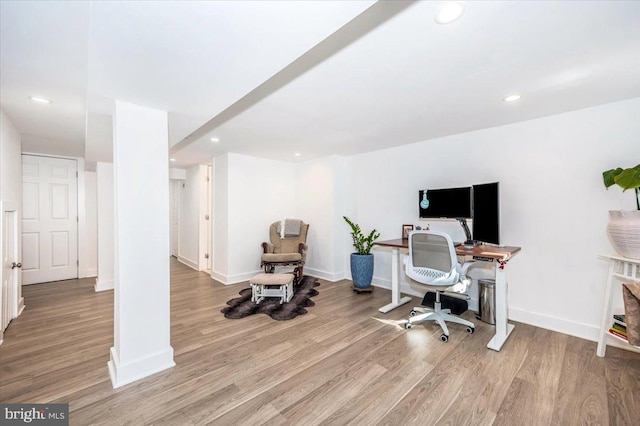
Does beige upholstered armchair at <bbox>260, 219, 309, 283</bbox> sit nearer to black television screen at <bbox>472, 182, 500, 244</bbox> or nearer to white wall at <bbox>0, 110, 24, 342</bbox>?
black television screen at <bbox>472, 182, 500, 244</bbox>

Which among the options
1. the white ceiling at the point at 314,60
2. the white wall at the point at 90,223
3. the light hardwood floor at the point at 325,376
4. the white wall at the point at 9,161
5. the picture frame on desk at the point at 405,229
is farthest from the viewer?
the white wall at the point at 90,223

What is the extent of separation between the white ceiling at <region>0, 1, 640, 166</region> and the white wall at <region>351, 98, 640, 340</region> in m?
0.25

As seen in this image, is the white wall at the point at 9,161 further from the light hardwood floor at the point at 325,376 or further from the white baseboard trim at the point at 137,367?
the white baseboard trim at the point at 137,367

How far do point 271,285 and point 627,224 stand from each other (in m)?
3.56

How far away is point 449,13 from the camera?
50.2 inches

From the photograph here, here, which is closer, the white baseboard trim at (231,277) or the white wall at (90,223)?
the white baseboard trim at (231,277)

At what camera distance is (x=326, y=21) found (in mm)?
1108

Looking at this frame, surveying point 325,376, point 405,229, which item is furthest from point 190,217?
point 325,376

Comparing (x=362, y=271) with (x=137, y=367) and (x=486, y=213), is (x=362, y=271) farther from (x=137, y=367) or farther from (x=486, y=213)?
(x=137, y=367)

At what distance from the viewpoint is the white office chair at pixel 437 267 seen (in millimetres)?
2482

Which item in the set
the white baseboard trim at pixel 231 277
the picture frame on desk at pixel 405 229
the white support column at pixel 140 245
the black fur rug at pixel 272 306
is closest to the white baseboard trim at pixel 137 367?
the white support column at pixel 140 245

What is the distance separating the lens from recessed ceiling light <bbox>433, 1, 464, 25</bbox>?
4.03 feet

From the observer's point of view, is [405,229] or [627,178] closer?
[627,178]

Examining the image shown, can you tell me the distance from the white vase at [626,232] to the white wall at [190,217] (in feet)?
19.8
